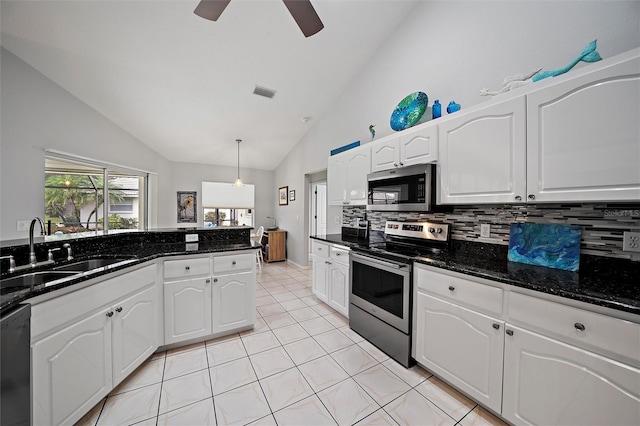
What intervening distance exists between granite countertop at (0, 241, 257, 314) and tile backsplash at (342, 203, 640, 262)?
6.56ft

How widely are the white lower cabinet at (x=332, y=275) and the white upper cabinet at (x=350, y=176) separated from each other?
2.13 ft

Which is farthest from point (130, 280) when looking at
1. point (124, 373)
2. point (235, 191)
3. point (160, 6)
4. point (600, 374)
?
point (235, 191)

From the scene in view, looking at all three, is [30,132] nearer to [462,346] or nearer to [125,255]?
[125,255]

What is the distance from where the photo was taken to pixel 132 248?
7.33 feet

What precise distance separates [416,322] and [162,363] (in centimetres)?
206

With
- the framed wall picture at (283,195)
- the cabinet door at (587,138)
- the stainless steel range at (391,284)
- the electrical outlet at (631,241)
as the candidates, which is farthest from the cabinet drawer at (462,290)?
the framed wall picture at (283,195)

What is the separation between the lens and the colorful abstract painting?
147 centimetres

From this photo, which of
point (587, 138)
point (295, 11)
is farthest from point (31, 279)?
point (587, 138)

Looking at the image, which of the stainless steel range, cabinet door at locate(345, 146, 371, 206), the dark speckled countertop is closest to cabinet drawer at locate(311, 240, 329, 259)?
the stainless steel range

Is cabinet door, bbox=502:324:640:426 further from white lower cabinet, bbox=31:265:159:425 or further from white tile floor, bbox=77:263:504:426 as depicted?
white lower cabinet, bbox=31:265:159:425

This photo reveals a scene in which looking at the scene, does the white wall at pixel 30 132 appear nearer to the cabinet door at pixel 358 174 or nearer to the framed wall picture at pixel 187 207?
the framed wall picture at pixel 187 207

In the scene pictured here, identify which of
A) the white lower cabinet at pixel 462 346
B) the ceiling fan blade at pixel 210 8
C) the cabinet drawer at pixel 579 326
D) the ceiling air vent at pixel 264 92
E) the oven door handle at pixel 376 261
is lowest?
the white lower cabinet at pixel 462 346

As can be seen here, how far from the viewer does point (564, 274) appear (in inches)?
53.9

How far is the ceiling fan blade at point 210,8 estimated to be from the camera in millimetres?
1483
